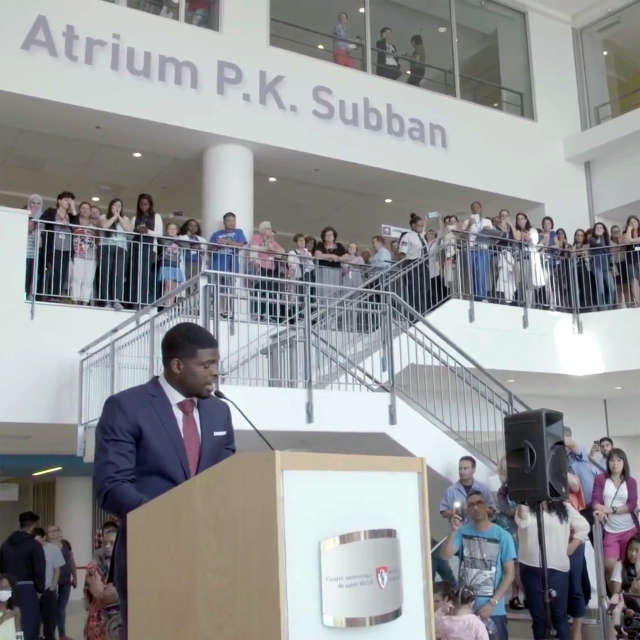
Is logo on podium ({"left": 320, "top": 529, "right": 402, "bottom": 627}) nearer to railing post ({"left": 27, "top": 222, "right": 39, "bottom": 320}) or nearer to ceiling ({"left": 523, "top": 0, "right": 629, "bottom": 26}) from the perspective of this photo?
railing post ({"left": 27, "top": 222, "right": 39, "bottom": 320})

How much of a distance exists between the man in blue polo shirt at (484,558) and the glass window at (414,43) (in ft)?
33.1

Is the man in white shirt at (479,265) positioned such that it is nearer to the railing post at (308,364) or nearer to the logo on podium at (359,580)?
the railing post at (308,364)

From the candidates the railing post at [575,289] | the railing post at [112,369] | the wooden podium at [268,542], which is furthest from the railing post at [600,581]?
the wooden podium at [268,542]

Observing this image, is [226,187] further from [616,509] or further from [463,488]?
[616,509]

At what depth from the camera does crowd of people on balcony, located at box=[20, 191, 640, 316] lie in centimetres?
1045

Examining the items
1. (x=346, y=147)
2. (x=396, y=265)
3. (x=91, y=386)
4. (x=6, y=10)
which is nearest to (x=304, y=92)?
(x=346, y=147)

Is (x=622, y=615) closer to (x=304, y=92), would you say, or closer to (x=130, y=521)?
(x=130, y=521)

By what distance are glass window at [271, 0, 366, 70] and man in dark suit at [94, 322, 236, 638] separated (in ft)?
40.1

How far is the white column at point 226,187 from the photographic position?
44.2ft

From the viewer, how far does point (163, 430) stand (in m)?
3.02

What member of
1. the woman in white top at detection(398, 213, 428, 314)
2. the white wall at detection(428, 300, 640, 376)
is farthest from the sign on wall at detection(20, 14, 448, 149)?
the white wall at detection(428, 300, 640, 376)

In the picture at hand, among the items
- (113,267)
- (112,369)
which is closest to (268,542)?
(112,369)

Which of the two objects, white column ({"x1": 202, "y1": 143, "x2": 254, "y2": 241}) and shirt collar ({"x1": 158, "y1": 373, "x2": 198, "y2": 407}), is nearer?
shirt collar ({"x1": 158, "y1": 373, "x2": 198, "y2": 407})

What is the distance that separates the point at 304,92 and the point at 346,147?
1.11 metres
